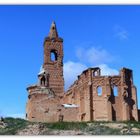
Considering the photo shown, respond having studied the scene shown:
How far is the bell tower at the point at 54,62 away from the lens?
67.1 meters

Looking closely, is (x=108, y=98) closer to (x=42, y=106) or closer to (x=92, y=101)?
(x=92, y=101)

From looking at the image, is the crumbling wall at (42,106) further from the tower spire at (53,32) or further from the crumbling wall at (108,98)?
the tower spire at (53,32)

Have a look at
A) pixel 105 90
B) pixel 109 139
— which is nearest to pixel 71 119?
pixel 105 90

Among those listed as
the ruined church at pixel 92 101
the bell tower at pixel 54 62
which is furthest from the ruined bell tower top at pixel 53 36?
the ruined church at pixel 92 101

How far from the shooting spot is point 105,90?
58.6 metres

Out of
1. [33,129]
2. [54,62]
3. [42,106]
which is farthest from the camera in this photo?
[54,62]

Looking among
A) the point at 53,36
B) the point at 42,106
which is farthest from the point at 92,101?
the point at 53,36

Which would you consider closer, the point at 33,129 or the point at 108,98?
the point at 33,129

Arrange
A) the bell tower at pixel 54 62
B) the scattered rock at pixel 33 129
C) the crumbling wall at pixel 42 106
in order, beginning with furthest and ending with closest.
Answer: the bell tower at pixel 54 62 → the crumbling wall at pixel 42 106 → the scattered rock at pixel 33 129

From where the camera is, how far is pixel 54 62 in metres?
68.5

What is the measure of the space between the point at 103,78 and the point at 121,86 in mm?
2356

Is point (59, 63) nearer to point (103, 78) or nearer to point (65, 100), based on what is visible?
point (65, 100)

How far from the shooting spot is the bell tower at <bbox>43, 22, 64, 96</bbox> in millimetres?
67062

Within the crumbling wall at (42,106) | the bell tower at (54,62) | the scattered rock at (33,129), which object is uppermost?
the bell tower at (54,62)
